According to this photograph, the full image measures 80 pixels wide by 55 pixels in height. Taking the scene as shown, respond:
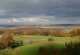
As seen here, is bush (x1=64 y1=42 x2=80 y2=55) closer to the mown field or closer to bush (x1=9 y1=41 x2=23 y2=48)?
the mown field

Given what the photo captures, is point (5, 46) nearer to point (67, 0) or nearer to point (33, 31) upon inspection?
point (33, 31)

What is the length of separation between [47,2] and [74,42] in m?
0.39

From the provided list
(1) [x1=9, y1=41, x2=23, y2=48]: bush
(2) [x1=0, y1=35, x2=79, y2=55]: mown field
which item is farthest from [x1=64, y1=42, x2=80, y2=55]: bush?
(1) [x1=9, y1=41, x2=23, y2=48]: bush

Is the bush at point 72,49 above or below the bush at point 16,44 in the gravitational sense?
below

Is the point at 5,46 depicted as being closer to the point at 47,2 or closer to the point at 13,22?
the point at 13,22

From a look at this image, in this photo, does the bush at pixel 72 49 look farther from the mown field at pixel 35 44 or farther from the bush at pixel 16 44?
the bush at pixel 16 44

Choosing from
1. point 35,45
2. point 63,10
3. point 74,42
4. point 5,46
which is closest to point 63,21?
point 63,10

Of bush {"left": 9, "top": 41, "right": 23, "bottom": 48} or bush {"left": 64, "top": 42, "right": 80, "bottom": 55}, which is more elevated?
bush {"left": 9, "top": 41, "right": 23, "bottom": 48}

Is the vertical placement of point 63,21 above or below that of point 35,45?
above

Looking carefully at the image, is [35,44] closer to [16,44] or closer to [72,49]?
[16,44]

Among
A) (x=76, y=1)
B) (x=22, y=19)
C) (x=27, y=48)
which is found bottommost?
(x=27, y=48)

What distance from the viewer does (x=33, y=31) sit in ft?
4.55

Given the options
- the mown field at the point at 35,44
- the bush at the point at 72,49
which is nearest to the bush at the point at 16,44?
the mown field at the point at 35,44

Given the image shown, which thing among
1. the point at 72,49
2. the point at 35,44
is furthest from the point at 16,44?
the point at 72,49
